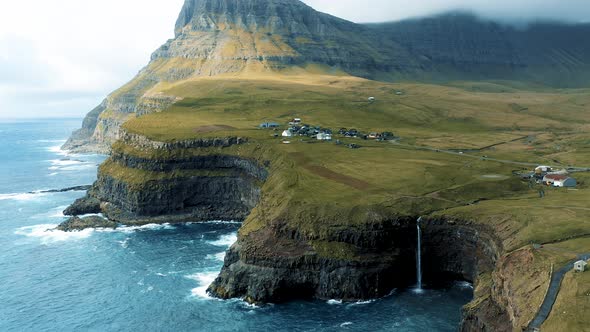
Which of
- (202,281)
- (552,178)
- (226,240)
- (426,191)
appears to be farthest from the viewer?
(226,240)

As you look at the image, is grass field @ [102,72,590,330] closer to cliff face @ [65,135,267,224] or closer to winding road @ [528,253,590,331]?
winding road @ [528,253,590,331]

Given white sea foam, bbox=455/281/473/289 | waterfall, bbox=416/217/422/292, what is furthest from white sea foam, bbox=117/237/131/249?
white sea foam, bbox=455/281/473/289

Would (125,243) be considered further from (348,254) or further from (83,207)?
(348,254)

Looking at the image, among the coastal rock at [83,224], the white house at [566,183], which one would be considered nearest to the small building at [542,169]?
the white house at [566,183]

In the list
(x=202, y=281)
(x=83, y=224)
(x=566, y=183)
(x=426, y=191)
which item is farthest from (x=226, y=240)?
(x=566, y=183)

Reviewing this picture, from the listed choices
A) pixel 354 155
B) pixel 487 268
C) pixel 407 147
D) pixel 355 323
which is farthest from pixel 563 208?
pixel 407 147

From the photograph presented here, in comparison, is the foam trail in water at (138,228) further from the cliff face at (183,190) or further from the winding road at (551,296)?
the winding road at (551,296)
